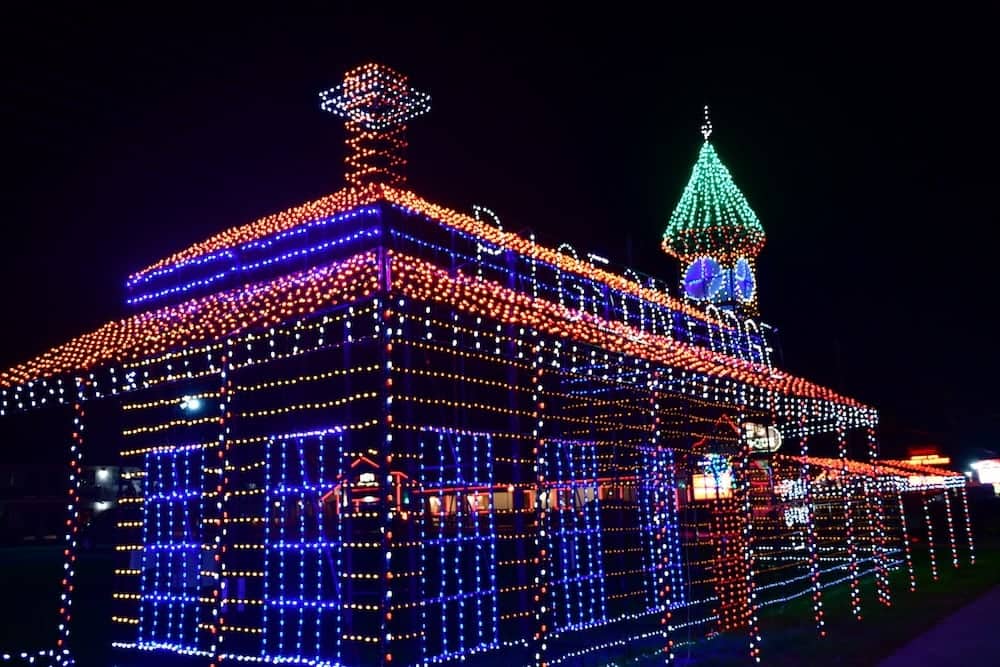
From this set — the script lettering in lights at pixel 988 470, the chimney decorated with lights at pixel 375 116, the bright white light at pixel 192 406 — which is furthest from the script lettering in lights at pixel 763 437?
the script lettering in lights at pixel 988 470

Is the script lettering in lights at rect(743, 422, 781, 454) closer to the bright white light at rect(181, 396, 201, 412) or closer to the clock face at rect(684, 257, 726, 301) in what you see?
the clock face at rect(684, 257, 726, 301)

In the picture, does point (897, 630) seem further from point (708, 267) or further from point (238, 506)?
point (708, 267)

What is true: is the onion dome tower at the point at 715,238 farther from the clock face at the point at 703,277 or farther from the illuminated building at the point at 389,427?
the illuminated building at the point at 389,427

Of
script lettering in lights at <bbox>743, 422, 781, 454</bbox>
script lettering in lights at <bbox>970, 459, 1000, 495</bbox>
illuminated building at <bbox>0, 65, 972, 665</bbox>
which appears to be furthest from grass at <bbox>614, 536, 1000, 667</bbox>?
script lettering in lights at <bbox>970, 459, 1000, 495</bbox>

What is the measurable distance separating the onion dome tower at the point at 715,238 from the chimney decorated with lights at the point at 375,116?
50.6ft

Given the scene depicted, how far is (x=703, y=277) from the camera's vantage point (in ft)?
77.2

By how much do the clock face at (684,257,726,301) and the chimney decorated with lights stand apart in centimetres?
1540

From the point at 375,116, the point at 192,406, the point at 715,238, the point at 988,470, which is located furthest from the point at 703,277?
the point at 988,470

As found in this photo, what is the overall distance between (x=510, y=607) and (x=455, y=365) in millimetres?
3995

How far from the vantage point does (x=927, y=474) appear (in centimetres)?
1767

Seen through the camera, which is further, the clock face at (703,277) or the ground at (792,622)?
the clock face at (703,277)

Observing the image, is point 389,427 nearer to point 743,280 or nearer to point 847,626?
point 847,626

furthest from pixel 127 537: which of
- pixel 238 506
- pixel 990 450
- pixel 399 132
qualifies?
pixel 990 450

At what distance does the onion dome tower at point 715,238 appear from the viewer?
2352 centimetres
